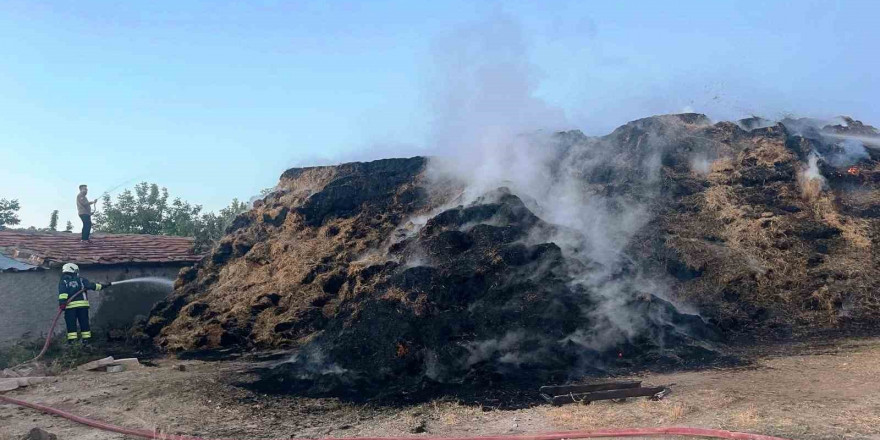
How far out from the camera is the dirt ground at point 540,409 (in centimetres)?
613

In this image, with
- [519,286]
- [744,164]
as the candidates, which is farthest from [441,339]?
[744,164]

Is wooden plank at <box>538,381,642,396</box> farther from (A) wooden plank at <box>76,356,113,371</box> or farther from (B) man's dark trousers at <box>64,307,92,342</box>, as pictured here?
(B) man's dark trousers at <box>64,307,92,342</box>

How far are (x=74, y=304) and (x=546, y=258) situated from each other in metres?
9.61

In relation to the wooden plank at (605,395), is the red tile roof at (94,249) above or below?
above

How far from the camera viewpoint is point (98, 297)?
13.9 metres

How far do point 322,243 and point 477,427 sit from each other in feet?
27.4

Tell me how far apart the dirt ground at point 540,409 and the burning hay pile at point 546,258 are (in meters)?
0.99

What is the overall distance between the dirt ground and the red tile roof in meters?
5.54

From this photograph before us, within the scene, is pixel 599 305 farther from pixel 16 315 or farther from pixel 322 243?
pixel 16 315

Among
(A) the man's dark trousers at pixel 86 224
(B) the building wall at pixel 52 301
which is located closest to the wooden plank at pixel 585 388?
(B) the building wall at pixel 52 301

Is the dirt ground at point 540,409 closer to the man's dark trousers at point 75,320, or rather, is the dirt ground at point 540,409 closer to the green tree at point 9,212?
the man's dark trousers at point 75,320

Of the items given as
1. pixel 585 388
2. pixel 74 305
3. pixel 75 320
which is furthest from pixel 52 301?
pixel 585 388

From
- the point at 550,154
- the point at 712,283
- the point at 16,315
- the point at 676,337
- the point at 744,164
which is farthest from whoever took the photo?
the point at 550,154

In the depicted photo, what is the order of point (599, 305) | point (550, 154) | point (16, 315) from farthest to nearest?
point (550, 154) → point (16, 315) → point (599, 305)
